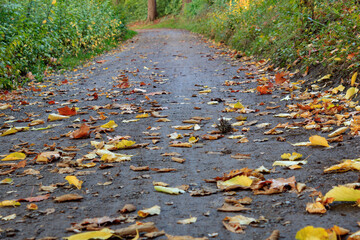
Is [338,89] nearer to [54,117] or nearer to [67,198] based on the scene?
[54,117]

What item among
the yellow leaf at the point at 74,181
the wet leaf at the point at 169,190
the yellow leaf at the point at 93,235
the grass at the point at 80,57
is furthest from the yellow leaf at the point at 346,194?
the grass at the point at 80,57

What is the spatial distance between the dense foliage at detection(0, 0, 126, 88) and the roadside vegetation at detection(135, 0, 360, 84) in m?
4.89

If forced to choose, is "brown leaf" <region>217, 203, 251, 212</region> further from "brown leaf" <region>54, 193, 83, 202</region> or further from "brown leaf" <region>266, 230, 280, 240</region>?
"brown leaf" <region>54, 193, 83, 202</region>

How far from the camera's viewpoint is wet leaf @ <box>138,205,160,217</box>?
6.77ft

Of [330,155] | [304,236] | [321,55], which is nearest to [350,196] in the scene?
[304,236]

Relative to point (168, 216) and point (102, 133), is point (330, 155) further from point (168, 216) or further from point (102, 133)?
point (102, 133)

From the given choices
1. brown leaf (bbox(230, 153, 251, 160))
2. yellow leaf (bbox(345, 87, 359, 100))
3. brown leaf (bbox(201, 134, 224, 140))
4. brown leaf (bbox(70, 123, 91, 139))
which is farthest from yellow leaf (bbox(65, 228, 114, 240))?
yellow leaf (bbox(345, 87, 359, 100))

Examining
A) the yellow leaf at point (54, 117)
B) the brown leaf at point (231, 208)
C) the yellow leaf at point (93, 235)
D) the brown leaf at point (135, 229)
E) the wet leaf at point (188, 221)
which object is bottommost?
the yellow leaf at point (54, 117)

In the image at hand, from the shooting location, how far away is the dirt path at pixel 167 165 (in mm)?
1974

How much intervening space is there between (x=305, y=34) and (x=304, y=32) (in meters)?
0.06

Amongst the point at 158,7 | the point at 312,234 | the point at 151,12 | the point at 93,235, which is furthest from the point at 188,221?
the point at 158,7

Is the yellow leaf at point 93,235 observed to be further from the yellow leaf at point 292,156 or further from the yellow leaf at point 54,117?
the yellow leaf at point 54,117

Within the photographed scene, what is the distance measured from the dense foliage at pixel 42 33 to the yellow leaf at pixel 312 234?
6.13 meters

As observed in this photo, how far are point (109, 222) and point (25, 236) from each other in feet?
1.39
